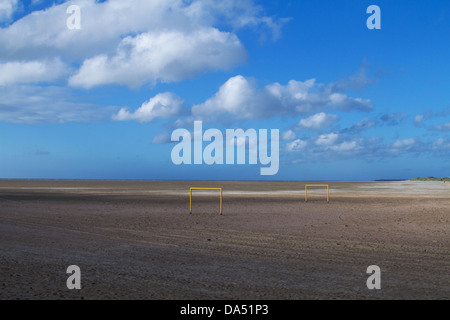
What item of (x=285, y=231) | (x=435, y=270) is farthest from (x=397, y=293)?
(x=285, y=231)

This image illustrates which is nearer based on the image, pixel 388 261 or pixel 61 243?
pixel 388 261

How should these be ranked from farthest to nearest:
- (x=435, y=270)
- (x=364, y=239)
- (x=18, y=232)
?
(x=18, y=232) → (x=364, y=239) → (x=435, y=270)

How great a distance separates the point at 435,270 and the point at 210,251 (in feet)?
18.3

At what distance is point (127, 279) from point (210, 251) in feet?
11.9

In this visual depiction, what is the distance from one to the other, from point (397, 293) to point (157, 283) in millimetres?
4366

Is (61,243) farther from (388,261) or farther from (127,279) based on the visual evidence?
(388,261)

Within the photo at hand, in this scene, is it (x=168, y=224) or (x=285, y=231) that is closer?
(x=285, y=231)

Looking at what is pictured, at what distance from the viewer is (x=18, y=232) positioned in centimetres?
1510

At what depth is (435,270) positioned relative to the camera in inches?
364
